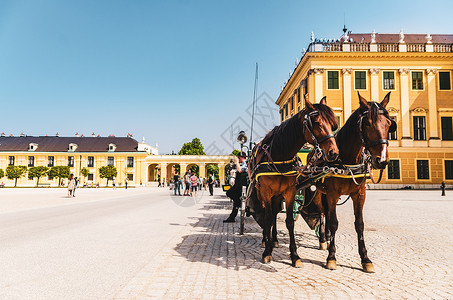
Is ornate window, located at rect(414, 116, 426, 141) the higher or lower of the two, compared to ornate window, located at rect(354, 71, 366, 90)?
lower

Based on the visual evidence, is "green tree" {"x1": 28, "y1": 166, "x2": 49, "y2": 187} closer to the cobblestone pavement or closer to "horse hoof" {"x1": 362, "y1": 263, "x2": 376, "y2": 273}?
the cobblestone pavement

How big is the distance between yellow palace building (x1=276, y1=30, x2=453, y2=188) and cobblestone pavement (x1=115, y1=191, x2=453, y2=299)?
85.8 ft

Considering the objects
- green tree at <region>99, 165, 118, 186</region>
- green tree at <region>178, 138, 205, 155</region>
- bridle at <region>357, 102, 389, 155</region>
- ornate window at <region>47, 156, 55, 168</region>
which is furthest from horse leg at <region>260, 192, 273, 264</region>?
green tree at <region>178, 138, 205, 155</region>

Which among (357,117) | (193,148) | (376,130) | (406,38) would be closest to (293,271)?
(376,130)

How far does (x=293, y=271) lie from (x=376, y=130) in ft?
7.22

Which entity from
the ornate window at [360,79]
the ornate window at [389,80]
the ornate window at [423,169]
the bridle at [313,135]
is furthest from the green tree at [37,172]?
the bridle at [313,135]

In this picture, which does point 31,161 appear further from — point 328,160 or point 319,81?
point 328,160

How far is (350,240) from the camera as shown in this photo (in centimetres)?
642

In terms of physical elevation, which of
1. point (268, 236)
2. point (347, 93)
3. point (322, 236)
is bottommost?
point (322, 236)

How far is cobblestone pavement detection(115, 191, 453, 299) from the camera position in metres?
3.40

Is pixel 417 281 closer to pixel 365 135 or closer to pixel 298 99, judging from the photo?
pixel 365 135

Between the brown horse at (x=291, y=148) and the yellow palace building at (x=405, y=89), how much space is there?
1069 inches

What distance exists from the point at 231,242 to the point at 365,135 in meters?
3.48

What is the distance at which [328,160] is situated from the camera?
3.77m
